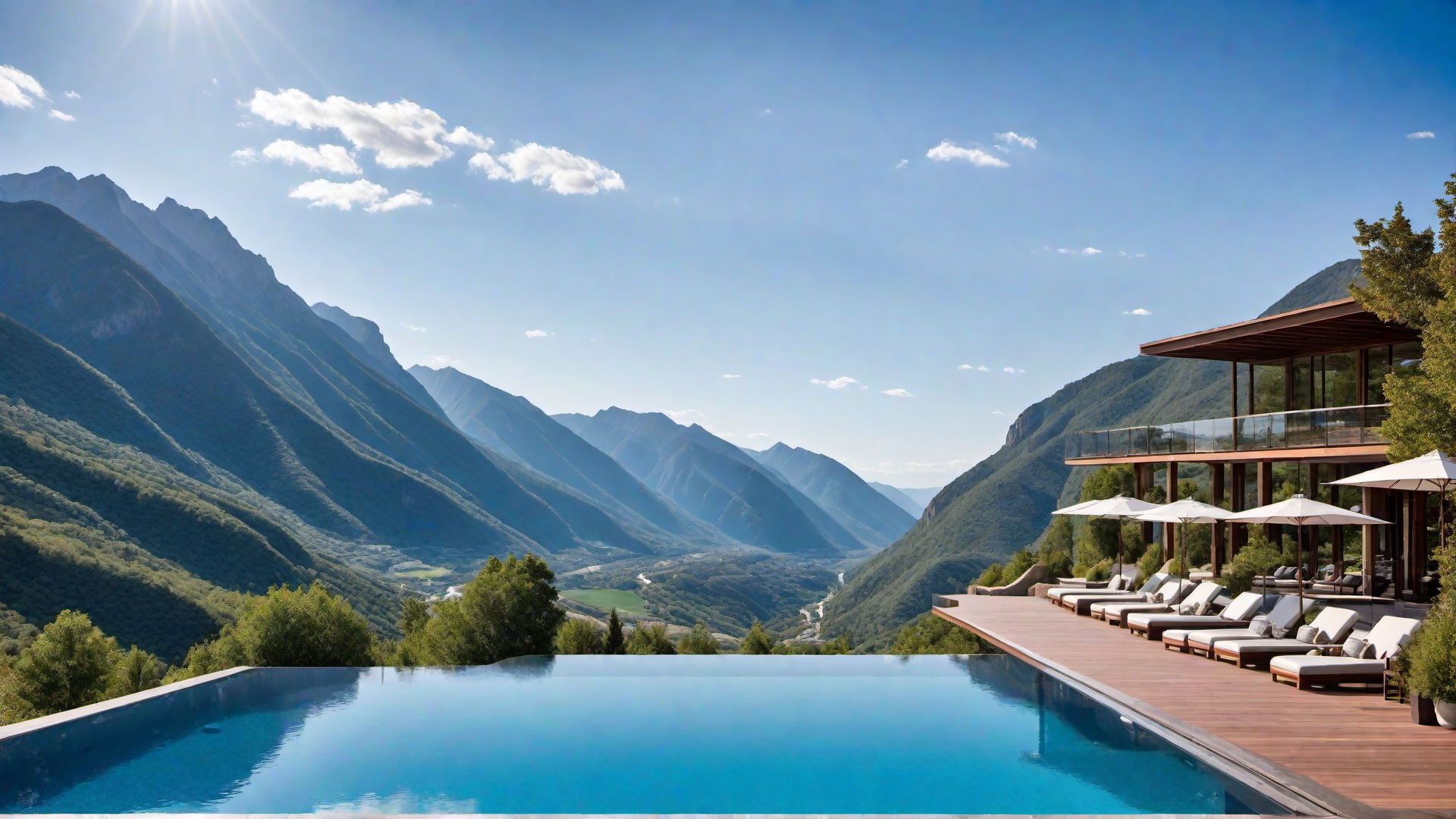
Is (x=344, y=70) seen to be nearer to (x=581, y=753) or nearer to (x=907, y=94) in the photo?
(x=907, y=94)

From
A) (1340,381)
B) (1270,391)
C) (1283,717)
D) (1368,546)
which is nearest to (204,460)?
(1270,391)

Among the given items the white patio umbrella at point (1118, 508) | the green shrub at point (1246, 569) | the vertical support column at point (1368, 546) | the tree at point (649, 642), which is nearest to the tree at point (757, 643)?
the tree at point (649, 642)

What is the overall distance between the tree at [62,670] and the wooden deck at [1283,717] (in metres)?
16.8

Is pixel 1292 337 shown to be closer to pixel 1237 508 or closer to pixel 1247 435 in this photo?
pixel 1247 435

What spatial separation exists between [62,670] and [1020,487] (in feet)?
285

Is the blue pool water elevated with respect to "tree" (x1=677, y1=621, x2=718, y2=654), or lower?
elevated

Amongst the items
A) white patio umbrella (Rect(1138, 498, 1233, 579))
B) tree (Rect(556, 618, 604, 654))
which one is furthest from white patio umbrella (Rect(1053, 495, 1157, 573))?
tree (Rect(556, 618, 604, 654))

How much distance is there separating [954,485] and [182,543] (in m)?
83.4

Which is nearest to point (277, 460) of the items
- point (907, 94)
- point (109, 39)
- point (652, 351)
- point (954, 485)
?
point (652, 351)

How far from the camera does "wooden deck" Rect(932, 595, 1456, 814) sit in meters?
5.58

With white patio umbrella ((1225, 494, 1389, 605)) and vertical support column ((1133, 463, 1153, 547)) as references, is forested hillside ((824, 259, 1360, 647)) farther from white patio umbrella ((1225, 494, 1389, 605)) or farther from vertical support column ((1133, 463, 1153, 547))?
white patio umbrella ((1225, 494, 1389, 605))

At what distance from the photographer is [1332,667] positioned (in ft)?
27.7

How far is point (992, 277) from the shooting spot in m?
31.5

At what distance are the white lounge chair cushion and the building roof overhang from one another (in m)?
7.28
